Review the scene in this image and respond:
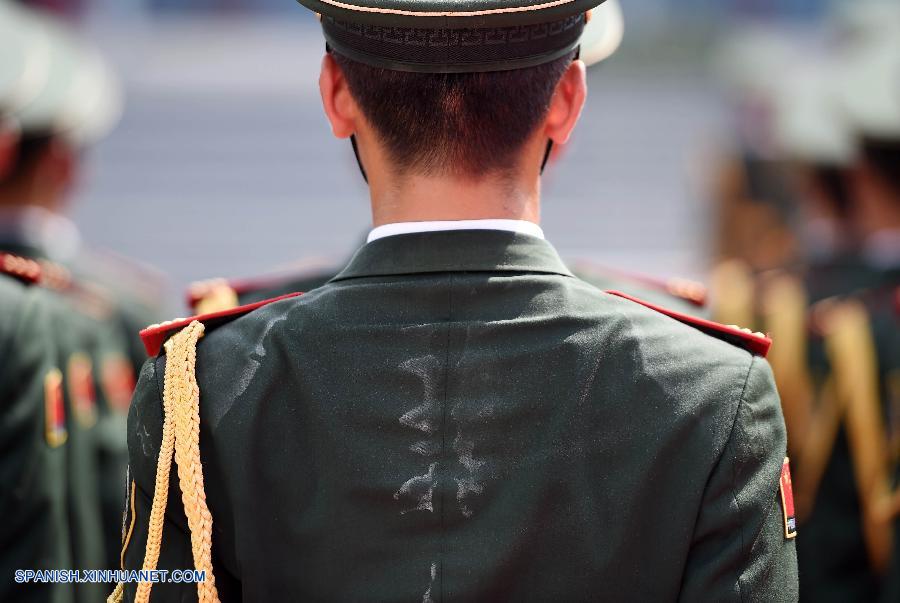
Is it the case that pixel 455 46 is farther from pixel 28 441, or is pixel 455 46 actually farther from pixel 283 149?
pixel 283 149

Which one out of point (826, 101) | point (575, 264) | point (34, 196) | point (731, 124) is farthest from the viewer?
point (731, 124)

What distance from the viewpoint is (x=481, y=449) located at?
5.18ft

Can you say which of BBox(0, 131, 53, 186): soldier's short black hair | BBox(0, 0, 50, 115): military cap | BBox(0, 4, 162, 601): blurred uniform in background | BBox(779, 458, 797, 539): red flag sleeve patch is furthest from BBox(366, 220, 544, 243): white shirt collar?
BBox(0, 131, 53, 186): soldier's short black hair

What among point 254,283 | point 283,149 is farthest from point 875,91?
point 283,149

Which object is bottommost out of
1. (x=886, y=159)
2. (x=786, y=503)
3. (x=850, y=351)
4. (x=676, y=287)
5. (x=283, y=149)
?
(x=850, y=351)

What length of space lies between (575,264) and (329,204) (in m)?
13.3

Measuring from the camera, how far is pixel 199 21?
20016 mm

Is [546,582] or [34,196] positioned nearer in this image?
[546,582]

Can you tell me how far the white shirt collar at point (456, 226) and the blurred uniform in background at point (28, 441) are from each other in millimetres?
1290

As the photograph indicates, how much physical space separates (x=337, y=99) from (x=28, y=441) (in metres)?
1.41

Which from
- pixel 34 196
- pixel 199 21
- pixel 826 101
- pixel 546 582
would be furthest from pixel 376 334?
pixel 199 21

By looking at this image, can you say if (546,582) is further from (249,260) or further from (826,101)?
(249,260)

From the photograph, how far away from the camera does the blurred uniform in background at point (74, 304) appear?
3.17 m

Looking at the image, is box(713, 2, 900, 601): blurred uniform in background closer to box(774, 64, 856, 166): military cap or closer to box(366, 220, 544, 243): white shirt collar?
box(774, 64, 856, 166): military cap
